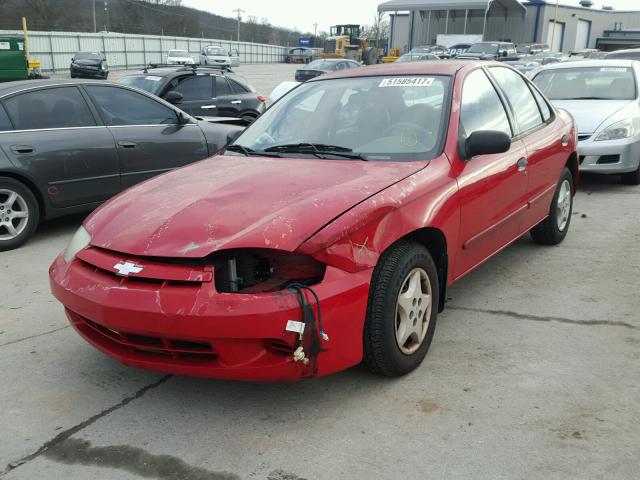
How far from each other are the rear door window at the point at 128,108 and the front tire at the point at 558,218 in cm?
405

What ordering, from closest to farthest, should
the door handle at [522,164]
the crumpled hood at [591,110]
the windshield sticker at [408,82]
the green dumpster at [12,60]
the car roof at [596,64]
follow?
1. the windshield sticker at [408,82]
2. the door handle at [522,164]
3. the crumpled hood at [591,110]
4. the car roof at [596,64]
5. the green dumpster at [12,60]

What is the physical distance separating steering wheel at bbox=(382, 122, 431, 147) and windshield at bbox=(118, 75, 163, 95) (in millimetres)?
6923

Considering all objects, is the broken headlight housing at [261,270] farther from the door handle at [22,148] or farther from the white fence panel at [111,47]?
the white fence panel at [111,47]

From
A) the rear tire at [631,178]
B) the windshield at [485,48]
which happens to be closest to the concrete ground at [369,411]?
the rear tire at [631,178]

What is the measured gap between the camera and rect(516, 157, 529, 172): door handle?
4.20m

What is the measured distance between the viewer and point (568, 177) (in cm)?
541

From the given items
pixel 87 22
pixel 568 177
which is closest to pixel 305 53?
pixel 87 22

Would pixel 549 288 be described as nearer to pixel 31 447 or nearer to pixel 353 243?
pixel 353 243

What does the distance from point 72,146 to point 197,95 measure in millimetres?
4980

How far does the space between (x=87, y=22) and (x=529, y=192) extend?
241 ft

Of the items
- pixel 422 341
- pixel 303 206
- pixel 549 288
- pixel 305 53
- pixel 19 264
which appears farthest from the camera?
pixel 305 53

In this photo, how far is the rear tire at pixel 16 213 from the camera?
547 centimetres

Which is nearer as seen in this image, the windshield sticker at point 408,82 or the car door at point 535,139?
the windshield sticker at point 408,82

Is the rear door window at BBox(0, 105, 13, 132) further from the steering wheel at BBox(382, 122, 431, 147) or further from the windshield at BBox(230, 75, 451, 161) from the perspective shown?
the steering wheel at BBox(382, 122, 431, 147)
